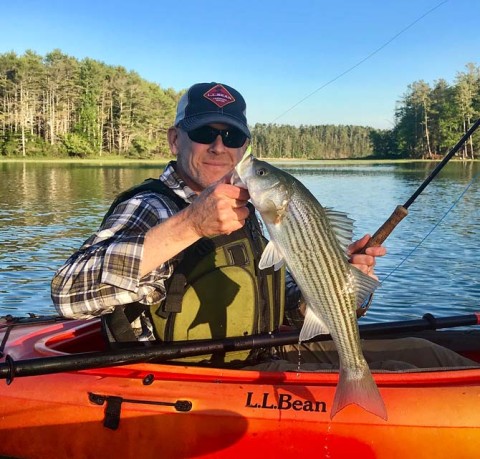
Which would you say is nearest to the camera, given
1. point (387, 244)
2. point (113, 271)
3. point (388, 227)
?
point (113, 271)

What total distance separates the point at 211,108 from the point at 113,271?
4.39 ft

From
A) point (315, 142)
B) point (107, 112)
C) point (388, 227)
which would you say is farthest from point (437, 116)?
point (388, 227)

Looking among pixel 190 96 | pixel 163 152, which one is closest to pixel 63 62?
pixel 163 152

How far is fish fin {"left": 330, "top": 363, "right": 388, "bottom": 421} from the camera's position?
8.84 feet

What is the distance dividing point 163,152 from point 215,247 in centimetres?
9339

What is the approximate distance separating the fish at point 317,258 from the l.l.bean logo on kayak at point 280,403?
538 mm

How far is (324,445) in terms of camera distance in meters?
3.23

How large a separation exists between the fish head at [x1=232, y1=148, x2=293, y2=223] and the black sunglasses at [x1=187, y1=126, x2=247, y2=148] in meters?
1.35

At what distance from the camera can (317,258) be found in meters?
2.50

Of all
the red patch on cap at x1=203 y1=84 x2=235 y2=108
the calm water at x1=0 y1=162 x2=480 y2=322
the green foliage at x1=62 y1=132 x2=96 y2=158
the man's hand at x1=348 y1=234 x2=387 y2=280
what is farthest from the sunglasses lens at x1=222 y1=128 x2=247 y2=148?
the green foliage at x1=62 y1=132 x2=96 y2=158

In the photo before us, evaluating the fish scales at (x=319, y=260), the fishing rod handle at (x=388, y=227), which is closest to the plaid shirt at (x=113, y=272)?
the fish scales at (x=319, y=260)

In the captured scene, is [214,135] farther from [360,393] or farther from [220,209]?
[360,393]

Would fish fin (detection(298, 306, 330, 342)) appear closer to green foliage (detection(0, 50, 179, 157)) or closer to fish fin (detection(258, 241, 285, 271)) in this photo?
fish fin (detection(258, 241, 285, 271))

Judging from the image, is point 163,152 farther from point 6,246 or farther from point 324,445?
point 324,445
